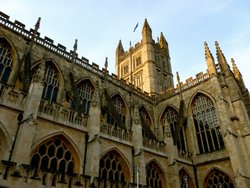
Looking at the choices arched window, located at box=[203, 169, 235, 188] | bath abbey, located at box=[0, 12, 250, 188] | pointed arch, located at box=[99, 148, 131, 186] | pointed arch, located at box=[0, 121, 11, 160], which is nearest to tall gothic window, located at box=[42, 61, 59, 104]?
bath abbey, located at box=[0, 12, 250, 188]

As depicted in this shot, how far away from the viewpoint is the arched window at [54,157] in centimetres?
1057

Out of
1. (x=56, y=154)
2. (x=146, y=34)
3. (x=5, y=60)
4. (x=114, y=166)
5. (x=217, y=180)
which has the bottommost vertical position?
(x=217, y=180)

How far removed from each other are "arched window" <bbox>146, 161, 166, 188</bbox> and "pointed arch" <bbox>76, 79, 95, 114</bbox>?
6529mm

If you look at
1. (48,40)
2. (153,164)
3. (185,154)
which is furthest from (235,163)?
(48,40)

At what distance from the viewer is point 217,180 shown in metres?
16.9

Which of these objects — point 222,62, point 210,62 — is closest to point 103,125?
point 210,62

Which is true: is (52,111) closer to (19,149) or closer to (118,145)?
(19,149)

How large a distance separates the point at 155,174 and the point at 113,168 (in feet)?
12.1

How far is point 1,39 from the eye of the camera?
14.7 metres

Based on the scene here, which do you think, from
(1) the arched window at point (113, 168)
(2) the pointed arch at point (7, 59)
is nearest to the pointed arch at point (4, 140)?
(1) the arched window at point (113, 168)

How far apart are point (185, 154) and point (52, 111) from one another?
11.6 meters

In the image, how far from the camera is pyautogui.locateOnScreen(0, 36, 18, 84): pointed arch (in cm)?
1430

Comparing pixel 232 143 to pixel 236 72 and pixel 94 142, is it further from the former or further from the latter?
pixel 236 72

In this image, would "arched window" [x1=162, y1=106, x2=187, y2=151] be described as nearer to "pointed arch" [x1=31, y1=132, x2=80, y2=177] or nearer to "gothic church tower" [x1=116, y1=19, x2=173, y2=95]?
"gothic church tower" [x1=116, y1=19, x2=173, y2=95]
